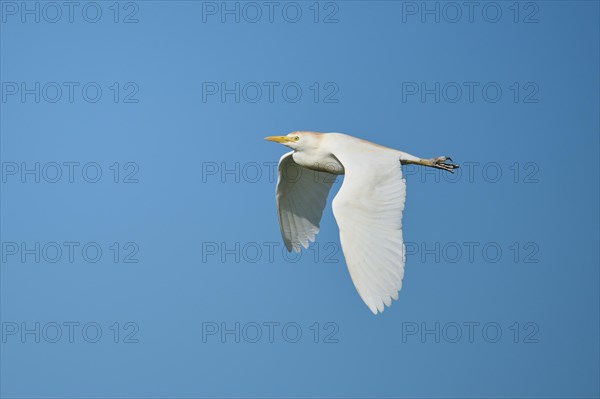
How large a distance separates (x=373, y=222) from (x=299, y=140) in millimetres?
2540

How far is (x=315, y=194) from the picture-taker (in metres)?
15.0

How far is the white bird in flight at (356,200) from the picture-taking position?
1088 cm

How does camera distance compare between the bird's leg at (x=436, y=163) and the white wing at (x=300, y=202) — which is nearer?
the bird's leg at (x=436, y=163)

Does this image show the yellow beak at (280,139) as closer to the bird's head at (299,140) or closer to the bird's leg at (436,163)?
the bird's head at (299,140)

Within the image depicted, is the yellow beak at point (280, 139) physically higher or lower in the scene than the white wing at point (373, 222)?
higher

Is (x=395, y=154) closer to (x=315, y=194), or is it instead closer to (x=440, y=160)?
(x=440, y=160)

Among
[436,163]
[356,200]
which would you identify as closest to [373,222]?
[356,200]

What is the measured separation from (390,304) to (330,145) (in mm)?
3207

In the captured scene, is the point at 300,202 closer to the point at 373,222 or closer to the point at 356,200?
the point at 356,200

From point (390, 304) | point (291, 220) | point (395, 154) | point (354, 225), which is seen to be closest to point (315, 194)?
point (291, 220)

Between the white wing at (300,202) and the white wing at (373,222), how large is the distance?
229 centimetres

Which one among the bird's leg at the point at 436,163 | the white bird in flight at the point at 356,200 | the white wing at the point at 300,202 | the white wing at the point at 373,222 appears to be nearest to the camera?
the white wing at the point at 373,222

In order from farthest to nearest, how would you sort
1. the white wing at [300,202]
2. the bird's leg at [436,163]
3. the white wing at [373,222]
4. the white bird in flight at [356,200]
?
the white wing at [300,202], the bird's leg at [436,163], the white bird in flight at [356,200], the white wing at [373,222]

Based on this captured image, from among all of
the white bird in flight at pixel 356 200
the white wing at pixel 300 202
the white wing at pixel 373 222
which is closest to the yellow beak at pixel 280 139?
the white bird in flight at pixel 356 200
